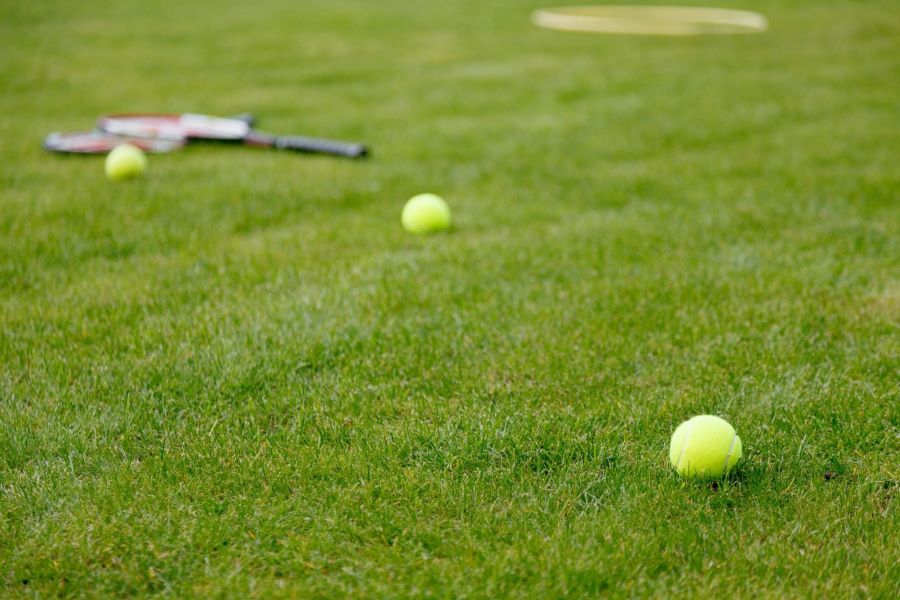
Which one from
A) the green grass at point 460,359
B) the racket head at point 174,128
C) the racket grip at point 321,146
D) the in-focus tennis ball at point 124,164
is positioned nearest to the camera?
the green grass at point 460,359

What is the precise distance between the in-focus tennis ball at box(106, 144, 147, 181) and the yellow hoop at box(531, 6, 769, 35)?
9316 millimetres

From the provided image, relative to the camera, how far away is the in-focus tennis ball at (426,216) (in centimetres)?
514

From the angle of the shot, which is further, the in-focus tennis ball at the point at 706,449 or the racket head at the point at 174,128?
the racket head at the point at 174,128

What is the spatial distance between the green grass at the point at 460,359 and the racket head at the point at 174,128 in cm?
25

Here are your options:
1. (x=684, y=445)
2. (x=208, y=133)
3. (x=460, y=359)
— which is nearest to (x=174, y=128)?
(x=208, y=133)

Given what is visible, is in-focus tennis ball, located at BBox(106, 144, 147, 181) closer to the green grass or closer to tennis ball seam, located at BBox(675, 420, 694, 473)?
the green grass

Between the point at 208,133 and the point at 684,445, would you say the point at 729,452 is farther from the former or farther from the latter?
the point at 208,133

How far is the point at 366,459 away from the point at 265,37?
35.4 feet

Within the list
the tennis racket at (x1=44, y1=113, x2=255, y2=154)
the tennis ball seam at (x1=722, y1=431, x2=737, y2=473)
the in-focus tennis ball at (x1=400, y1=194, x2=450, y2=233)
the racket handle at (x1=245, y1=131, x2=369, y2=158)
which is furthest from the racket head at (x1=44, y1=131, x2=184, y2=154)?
the tennis ball seam at (x1=722, y1=431, x2=737, y2=473)

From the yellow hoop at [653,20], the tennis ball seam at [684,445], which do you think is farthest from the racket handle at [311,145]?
the yellow hoop at [653,20]

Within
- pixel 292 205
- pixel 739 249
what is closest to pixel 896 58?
pixel 739 249

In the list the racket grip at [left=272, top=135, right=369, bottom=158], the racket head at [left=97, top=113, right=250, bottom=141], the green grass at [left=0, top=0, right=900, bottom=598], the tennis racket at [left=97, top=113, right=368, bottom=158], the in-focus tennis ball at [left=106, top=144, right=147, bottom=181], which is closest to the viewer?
the green grass at [left=0, top=0, right=900, bottom=598]

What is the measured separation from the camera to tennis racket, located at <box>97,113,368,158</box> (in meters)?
6.82

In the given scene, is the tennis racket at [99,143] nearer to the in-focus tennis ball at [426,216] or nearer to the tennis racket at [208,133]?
the tennis racket at [208,133]
